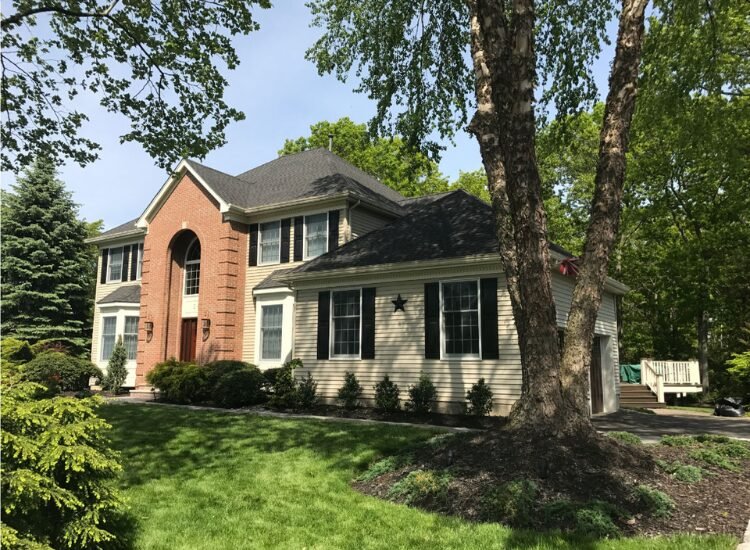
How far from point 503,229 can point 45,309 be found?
1074 inches

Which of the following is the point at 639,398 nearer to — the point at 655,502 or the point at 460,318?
the point at 460,318

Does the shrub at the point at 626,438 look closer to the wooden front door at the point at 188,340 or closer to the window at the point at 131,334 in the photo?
the wooden front door at the point at 188,340

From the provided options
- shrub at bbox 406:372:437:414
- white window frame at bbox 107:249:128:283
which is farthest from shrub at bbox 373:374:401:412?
white window frame at bbox 107:249:128:283

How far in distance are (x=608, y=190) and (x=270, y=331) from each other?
13.6 m

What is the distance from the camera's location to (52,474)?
3906mm

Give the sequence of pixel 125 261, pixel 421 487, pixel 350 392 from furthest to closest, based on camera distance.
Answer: pixel 125 261 < pixel 350 392 < pixel 421 487

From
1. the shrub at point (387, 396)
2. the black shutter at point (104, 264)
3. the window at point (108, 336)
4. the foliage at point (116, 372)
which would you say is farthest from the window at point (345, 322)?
the black shutter at point (104, 264)

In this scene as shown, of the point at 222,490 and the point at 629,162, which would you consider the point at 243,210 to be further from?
the point at 629,162

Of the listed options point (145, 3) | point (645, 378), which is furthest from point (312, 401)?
point (645, 378)

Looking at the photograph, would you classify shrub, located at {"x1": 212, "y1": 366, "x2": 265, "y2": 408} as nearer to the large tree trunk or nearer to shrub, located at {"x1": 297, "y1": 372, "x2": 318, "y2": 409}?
shrub, located at {"x1": 297, "y1": 372, "x2": 318, "y2": 409}

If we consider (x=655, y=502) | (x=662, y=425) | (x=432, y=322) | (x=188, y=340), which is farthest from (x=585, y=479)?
(x=188, y=340)

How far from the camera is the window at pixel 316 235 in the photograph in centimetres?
1833

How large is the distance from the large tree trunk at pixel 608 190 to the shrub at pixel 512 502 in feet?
6.60

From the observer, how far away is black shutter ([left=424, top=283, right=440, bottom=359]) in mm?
13688
